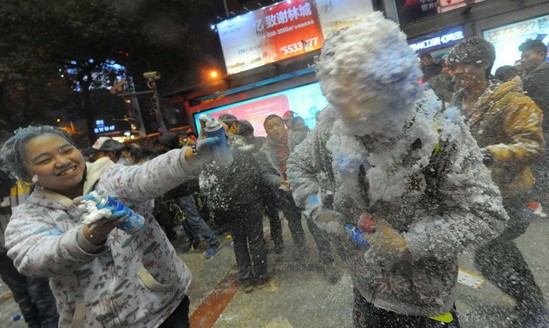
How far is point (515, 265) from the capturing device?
7.38 ft

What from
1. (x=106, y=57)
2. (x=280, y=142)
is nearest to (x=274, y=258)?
(x=280, y=142)

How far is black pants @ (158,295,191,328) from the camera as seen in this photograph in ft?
6.44

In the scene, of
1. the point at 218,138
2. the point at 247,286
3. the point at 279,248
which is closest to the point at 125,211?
the point at 218,138

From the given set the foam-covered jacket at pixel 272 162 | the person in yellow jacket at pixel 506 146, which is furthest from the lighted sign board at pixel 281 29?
the person in yellow jacket at pixel 506 146

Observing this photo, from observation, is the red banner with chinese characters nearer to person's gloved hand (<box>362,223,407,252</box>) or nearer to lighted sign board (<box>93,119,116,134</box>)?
person's gloved hand (<box>362,223,407,252</box>)

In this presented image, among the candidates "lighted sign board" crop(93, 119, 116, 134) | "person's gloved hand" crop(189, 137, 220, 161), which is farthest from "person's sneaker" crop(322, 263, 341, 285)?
"lighted sign board" crop(93, 119, 116, 134)

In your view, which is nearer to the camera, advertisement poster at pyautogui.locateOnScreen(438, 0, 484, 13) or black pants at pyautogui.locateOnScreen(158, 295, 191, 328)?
black pants at pyautogui.locateOnScreen(158, 295, 191, 328)

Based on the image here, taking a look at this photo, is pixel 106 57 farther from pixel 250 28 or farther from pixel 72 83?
pixel 250 28

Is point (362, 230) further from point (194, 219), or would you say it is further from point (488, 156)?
point (194, 219)

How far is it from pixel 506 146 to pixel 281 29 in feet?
34.9

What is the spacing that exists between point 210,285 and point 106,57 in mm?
17452

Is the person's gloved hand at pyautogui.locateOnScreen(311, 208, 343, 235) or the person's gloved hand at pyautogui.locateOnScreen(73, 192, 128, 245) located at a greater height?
the person's gloved hand at pyautogui.locateOnScreen(73, 192, 128, 245)

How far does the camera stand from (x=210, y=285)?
14.1 feet

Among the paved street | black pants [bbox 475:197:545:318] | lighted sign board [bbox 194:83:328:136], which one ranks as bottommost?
the paved street
